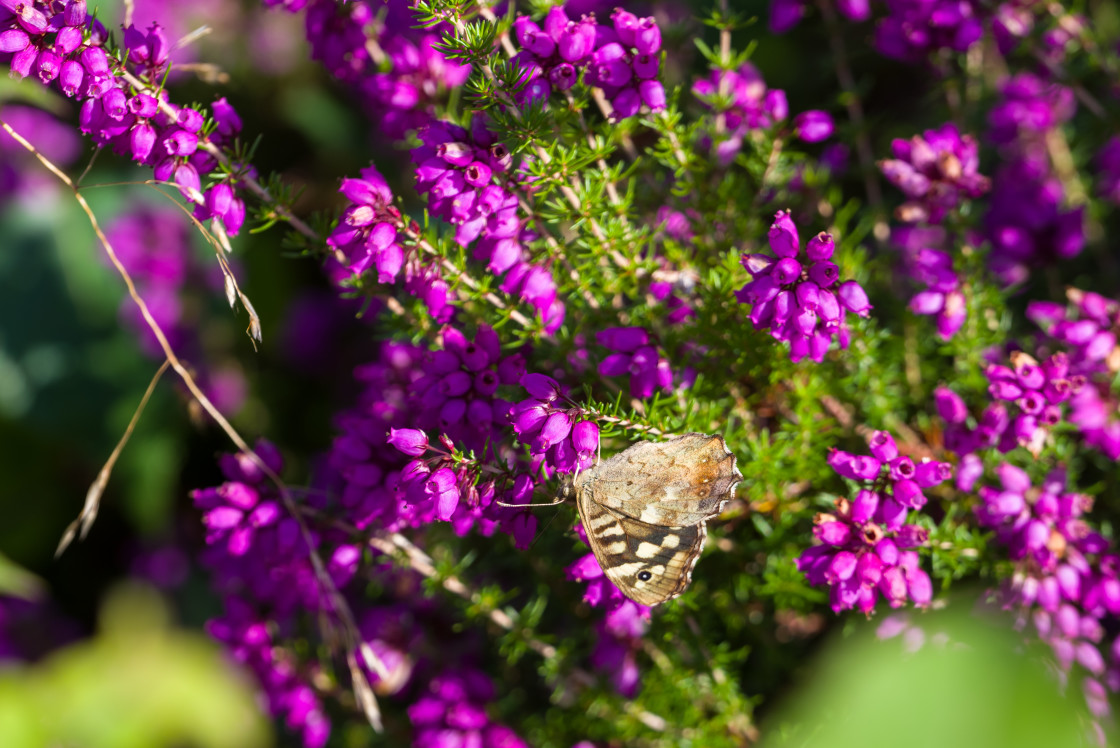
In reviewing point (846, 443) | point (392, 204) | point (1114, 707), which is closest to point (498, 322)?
point (392, 204)

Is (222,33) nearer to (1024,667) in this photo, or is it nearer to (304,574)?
(304,574)

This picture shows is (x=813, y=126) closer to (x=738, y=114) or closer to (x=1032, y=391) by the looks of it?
(x=738, y=114)

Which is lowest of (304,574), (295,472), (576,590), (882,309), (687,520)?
(295,472)

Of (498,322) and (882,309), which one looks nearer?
(498,322)

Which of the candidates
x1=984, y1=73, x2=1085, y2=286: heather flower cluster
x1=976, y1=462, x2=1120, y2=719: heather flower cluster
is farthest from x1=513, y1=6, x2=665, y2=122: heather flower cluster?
x1=984, y1=73, x2=1085, y2=286: heather flower cluster

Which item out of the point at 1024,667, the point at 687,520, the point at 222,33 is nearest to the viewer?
the point at 1024,667

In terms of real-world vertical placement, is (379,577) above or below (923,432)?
below

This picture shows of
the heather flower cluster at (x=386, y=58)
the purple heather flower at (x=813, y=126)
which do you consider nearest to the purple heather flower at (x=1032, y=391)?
the purple heather flower at (x=813, y=126)
